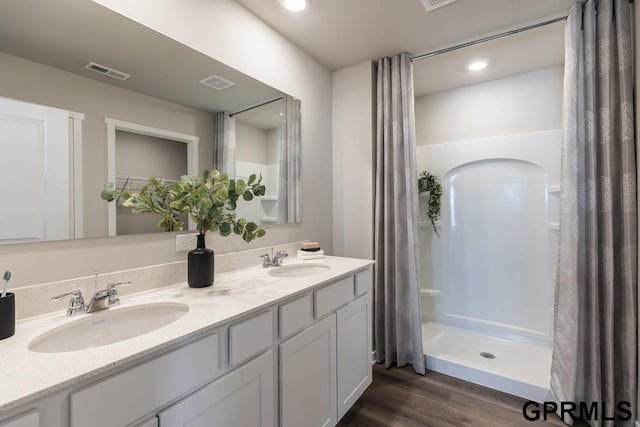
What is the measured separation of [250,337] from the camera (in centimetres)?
111

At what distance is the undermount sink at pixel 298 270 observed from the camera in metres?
1.85

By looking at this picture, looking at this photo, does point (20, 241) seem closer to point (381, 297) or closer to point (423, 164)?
point (381, 297)

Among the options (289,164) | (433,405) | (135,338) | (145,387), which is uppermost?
(289,164)

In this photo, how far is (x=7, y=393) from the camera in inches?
23.4

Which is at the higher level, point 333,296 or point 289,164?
point 289,164

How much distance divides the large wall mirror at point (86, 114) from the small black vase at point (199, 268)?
0.26 metres

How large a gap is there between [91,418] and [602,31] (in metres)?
2.86

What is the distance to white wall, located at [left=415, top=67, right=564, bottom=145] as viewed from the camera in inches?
101

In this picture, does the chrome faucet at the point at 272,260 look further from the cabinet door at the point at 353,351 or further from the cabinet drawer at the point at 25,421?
the cabinet drawer at the point at 25,421

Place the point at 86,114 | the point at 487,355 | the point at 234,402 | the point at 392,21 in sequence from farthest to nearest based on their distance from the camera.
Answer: the point at 487,355, the point at 392,21, the point at 86,114, the point at 234,402

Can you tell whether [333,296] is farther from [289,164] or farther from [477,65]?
[477,65]

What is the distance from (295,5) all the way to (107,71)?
1.14 meters

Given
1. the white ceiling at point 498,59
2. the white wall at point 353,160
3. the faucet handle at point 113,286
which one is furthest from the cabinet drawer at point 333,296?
the white ceiling at point 498,59

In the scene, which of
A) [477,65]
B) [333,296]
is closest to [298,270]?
[333,296]
